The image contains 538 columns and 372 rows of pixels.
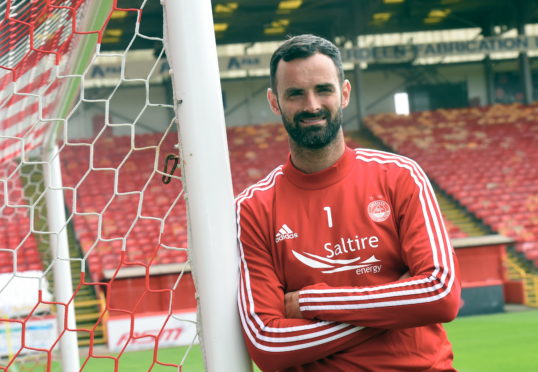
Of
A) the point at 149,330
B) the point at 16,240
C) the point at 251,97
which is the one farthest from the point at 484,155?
the point at 16,240

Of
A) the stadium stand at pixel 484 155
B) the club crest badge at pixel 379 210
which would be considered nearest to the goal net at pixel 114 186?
the club crest badge at pixel 379 210

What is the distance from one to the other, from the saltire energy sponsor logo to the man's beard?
27 cm

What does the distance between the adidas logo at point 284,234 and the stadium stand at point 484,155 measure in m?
12.2

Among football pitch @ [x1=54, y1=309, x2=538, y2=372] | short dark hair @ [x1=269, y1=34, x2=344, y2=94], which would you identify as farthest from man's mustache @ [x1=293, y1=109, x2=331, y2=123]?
football pitch @ [x1=54, y1=309, x2=538, y2=372]

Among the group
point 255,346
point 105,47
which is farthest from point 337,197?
point 105,47

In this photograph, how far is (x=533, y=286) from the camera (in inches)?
484

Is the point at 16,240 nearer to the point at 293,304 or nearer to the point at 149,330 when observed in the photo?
the point at 149,330

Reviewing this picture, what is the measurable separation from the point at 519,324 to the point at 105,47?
12721 mm

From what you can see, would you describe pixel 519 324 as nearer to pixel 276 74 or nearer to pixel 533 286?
pixel 533 286

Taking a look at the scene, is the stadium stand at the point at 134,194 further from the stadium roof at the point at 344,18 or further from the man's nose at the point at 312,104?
the man's nose at the point at 312,104

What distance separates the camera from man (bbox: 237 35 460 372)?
5.51ft

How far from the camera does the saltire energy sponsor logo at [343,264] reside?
1756 millimetres

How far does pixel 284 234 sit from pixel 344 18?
1747 centimetres

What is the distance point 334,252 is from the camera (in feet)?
5.80
